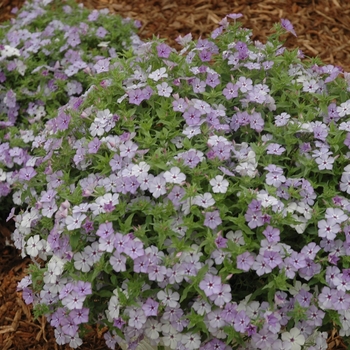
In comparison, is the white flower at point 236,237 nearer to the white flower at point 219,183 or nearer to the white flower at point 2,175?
the white flower at point 219,183

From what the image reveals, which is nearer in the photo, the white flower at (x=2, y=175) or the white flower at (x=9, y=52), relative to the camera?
the white flower at (x=2, y=175)

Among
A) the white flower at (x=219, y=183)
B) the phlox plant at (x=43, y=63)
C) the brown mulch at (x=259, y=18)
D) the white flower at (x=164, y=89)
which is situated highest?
the white flower at (x=164, y=89)

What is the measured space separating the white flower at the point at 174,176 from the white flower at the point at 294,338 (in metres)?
0.73

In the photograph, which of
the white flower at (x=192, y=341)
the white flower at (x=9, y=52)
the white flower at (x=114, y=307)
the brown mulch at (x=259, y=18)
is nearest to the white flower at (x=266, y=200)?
the white flower at (x=192, y=341)

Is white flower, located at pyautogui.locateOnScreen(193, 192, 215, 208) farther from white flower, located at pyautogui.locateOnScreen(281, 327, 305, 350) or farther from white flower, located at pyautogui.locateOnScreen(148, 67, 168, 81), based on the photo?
white flower, located at pyautogui.locateOnScreen(148, 67, 168, 81)

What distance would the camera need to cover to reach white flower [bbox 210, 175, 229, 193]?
2795 mm

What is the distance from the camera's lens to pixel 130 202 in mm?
2945

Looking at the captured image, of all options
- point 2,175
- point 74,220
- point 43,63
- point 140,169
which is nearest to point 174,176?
point 140,169

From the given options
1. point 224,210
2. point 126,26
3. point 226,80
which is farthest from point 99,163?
point 126,26

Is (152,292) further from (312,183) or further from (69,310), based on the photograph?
(312,183)

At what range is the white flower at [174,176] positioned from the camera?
2799mm

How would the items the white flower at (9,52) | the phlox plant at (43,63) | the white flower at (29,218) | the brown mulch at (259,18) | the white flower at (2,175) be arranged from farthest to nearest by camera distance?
1. the brown mulch at (259,18)
2. the white flower at (9,52)
3. the phlox plant at (43,63)
4. the white flower at (2,175)
5. the white flower at (29,218)

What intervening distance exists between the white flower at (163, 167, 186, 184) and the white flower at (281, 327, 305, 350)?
73 cm

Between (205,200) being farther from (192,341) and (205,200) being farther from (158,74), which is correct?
(158,74)
